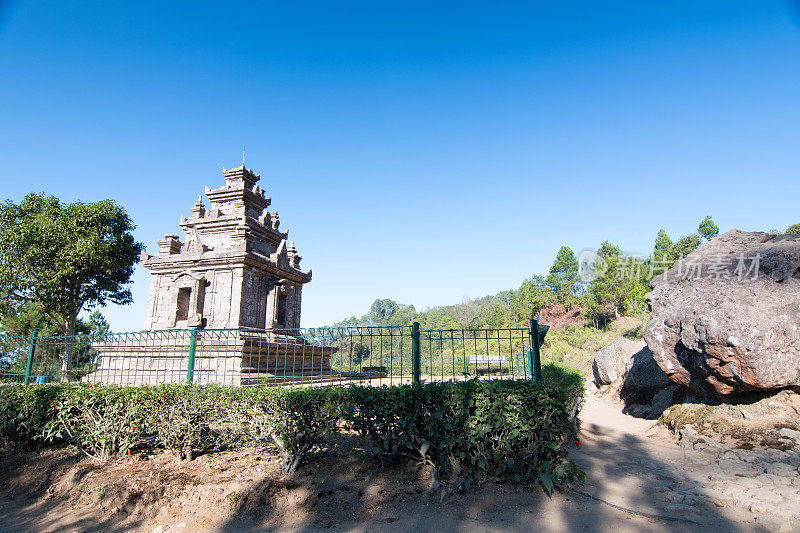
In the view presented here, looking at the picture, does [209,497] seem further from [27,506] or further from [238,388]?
[27,506]

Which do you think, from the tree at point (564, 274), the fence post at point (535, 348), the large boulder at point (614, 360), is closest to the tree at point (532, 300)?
the tree at point (564, 274)

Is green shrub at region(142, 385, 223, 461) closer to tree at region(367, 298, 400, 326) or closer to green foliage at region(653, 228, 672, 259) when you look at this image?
green foliage at region(653, 228, 672, 259)

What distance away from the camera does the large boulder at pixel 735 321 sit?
656 cm

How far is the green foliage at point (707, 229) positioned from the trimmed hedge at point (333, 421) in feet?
142

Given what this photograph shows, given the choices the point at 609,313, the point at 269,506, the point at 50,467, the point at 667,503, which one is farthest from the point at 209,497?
the point at 609,313

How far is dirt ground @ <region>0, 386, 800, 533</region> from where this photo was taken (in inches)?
157

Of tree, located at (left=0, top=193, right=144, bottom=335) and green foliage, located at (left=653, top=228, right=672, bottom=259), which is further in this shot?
green foliage, located at (left=653, top=228, right=672, bottom=259)

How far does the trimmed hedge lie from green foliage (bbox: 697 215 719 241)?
142 ft

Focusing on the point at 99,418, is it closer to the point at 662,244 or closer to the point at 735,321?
the point at 735,321

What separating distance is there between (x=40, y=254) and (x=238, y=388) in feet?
57.8

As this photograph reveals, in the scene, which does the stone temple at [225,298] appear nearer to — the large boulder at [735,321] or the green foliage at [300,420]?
the green foliage at [300,420]

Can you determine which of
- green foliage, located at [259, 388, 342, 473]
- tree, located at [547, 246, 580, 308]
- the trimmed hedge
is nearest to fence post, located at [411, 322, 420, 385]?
the trimmed hedge

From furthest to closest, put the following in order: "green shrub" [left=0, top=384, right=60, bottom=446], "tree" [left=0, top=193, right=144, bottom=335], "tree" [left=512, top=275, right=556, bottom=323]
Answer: "tree" [left=512, top=275, right=556, bottom=323]
"tree" [left=0, top=193, right=144, bottom=335]
"green shrub" [left=0, top=384, right=60, bottom=446]

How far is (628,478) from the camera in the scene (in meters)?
5.07
